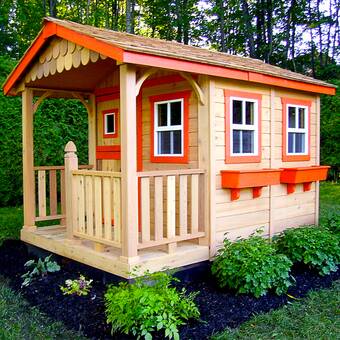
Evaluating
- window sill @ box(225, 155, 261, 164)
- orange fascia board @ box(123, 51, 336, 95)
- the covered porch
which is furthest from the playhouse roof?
window sill @ box(225, 155, 261, 164)

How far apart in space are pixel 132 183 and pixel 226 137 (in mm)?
1506

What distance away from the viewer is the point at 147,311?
10.2ft

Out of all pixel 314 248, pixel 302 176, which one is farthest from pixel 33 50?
pixel 314 248

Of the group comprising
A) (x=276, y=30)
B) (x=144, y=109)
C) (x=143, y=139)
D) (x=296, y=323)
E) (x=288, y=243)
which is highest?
(x=276, y=30)

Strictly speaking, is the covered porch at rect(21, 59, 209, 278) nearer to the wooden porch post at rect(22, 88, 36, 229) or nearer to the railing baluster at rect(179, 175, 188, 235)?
the railing baluster at rect(179, 175, 188, 235)

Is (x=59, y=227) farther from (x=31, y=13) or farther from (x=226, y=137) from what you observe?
(x=31, y=13)

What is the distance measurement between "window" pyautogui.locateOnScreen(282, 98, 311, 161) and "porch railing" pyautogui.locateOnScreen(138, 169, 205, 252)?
1.78 meters

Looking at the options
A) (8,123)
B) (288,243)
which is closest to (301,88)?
(288,243)

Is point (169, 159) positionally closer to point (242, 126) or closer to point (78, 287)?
point (242, 126)

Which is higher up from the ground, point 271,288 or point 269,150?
point 269,150

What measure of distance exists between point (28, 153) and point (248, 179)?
3.14 metres

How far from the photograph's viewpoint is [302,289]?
439 cm

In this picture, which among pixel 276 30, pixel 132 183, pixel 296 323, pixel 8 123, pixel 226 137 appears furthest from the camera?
pixel 276 30

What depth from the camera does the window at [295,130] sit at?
5809 millimetres
